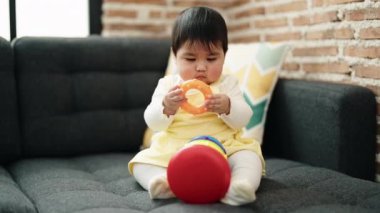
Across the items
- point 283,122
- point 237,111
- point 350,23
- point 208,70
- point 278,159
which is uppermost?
point 350,23

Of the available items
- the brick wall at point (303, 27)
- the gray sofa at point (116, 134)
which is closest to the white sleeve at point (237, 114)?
the gray sofa at point (116, 134)

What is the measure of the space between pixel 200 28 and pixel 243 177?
0.53m

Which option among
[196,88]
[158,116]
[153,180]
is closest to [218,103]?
[196,88]

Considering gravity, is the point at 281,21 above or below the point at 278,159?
above

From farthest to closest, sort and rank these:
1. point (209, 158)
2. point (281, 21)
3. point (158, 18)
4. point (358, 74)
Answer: point (158, 18) → point (281, 21) → point (358, 74) → point (209, 158)

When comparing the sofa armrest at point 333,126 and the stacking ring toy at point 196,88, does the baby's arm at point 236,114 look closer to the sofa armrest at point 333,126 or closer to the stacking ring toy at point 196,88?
the stacking ring toy at point 196,88

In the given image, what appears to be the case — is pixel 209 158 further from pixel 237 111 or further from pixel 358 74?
pixel 358 74

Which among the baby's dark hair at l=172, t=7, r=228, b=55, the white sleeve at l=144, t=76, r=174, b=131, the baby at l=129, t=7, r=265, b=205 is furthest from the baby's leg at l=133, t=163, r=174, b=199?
the baby's dark hair at l=172, t=7, r=228, b=55

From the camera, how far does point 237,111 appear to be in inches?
59.1

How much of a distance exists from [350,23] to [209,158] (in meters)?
0.97

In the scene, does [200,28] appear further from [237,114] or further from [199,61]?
[237,114]

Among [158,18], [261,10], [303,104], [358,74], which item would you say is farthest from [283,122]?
[158,18]

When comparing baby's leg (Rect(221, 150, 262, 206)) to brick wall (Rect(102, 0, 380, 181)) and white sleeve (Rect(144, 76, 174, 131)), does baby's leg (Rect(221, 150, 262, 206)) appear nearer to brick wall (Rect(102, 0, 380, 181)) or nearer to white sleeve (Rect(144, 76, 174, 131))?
white sleeve (Rect(144, 76, 174, 131))

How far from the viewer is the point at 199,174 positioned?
1229 mm
